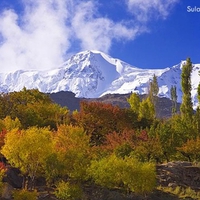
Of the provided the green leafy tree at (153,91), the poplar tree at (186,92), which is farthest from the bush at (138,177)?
the green leafy tree at (153,91)

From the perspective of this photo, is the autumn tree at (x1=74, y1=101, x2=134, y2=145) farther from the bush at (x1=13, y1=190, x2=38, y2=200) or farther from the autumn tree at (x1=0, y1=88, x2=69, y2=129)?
the bush at (x1=13, y1=190, x2=38, y2=200)

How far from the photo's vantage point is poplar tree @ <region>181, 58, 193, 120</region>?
50.1m

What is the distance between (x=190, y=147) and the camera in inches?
1467

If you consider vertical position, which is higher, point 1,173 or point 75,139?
point 75,139

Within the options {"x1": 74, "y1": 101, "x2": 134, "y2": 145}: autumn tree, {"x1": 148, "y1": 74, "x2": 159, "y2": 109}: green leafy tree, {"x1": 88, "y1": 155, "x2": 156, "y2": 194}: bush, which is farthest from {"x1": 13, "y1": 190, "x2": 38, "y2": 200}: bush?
{"x1": 148, "y1": 74, "x2": 159, "y2": 109}: green leafy tree

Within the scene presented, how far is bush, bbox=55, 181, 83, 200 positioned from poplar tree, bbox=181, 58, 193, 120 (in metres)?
26.4

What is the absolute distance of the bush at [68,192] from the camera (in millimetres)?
25978

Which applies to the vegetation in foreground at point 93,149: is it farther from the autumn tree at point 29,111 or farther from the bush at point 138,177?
the autumn tree at point 29,111

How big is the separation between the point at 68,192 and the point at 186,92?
100 feet

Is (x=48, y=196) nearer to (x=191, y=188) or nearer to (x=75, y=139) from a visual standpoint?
(x=75, y=139)

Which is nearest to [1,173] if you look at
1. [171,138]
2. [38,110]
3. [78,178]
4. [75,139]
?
[78,178]

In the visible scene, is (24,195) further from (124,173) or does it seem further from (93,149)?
(93,149)

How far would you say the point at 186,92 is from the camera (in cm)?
5175

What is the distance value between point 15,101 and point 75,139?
87.3 ft
